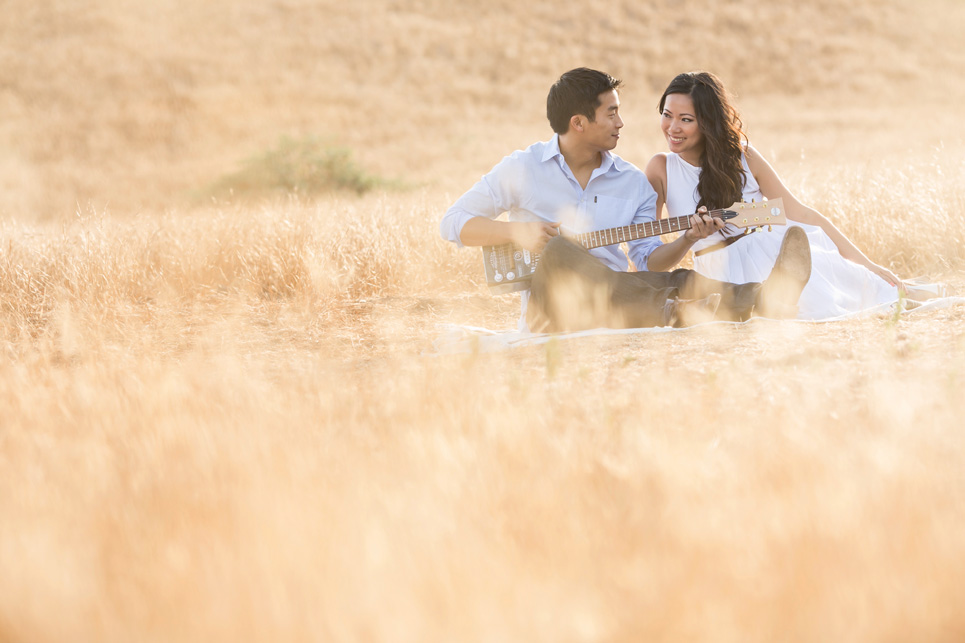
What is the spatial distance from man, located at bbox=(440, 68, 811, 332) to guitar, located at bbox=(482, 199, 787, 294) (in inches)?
2.8

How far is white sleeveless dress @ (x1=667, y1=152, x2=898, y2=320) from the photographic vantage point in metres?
4.17

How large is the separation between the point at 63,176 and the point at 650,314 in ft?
68.1

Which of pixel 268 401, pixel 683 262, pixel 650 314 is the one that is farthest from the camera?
pixel 683 262

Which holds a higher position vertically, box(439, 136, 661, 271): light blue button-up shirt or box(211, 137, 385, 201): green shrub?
box(211, 137, 385, 201): green shrub

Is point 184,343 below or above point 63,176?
below

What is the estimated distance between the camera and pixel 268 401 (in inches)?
106

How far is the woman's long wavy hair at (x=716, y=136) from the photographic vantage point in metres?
4.29

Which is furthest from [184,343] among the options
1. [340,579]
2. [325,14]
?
[325,14]

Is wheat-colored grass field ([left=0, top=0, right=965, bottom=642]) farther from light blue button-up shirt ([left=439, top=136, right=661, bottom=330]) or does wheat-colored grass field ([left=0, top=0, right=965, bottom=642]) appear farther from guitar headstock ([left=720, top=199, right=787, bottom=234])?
light blue button-up shirt ([left=439, top=136, right=661, bottom=330])

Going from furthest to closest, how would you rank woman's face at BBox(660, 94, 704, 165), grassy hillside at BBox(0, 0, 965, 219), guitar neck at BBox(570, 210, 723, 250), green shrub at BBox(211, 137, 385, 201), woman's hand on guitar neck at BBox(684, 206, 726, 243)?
grassy hillside at BBox(0, 0, 965, 219), green shrub at BBox(211, 137, 385, 201), woman's face at BBox(660, 94, 704, 165), guitar neck at BBox(570, 210, 723, 250), woman's hand on guitar neck at BBox(684, 206, 726, 243)

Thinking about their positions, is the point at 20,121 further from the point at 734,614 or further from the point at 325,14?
the point at 734,614

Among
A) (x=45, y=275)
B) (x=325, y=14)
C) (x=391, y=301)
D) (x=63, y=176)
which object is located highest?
(x=325, y=14)

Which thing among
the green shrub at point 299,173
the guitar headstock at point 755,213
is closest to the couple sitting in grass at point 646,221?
the guitar headstock at point 755,213

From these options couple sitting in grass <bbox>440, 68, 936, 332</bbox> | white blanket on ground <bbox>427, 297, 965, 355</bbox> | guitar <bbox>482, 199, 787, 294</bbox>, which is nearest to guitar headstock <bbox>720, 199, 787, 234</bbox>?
guitar <bbox>482, 199, 787, 294</bbox>
